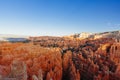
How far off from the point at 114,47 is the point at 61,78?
33.5 metres

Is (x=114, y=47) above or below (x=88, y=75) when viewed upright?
above

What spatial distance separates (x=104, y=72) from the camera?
142ft

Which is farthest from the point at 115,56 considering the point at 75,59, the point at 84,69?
the point at 84,69

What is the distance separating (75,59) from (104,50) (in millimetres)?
15614

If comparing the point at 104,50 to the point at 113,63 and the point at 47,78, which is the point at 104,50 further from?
the point at 47,78

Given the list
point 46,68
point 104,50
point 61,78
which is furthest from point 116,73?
point 104,50

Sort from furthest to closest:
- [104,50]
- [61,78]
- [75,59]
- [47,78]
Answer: [104,50] < [75,59] < [61,78] < [47,78]

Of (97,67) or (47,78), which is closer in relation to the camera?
(47,78)

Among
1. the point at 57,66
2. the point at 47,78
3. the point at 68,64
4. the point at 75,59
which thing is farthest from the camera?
the point at 75,59

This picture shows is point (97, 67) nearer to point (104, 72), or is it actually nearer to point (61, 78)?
point (104, 72)

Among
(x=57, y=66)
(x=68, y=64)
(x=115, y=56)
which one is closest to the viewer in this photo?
(x=57, y=66)

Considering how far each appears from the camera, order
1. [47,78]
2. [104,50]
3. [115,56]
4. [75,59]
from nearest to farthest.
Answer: [47,78]
[75,59]
[115,56]
[104,50]

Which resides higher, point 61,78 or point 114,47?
point 114,47

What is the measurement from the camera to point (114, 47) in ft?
230
